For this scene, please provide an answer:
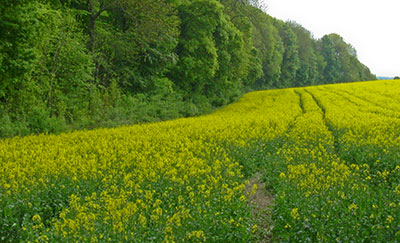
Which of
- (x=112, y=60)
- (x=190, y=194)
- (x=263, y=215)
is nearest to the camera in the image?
(x=190, y=194)

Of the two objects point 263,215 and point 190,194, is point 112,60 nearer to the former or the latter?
point 190,194

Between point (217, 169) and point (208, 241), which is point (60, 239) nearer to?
point (208, 241)

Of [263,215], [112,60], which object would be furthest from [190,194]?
[112,60]

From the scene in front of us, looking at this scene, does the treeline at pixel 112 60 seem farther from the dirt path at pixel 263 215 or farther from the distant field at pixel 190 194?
the dirt path at pixel 263 215

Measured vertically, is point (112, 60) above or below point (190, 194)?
above

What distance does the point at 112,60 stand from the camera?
1026 inches

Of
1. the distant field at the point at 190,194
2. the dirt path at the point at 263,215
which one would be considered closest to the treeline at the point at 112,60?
the distant field at the point at 190,194

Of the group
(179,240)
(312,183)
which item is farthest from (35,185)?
(312,183)

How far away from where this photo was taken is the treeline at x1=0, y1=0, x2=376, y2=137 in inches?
608

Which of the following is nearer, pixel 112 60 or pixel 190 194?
pixel 190 194

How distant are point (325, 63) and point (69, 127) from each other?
94684 mm

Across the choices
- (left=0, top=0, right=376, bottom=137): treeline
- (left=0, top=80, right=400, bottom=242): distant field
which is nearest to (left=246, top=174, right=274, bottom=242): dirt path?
(left=0, top=80, right=400, bottom=242): distant field

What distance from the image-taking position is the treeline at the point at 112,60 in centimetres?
1545

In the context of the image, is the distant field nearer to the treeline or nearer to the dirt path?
the dirt path
